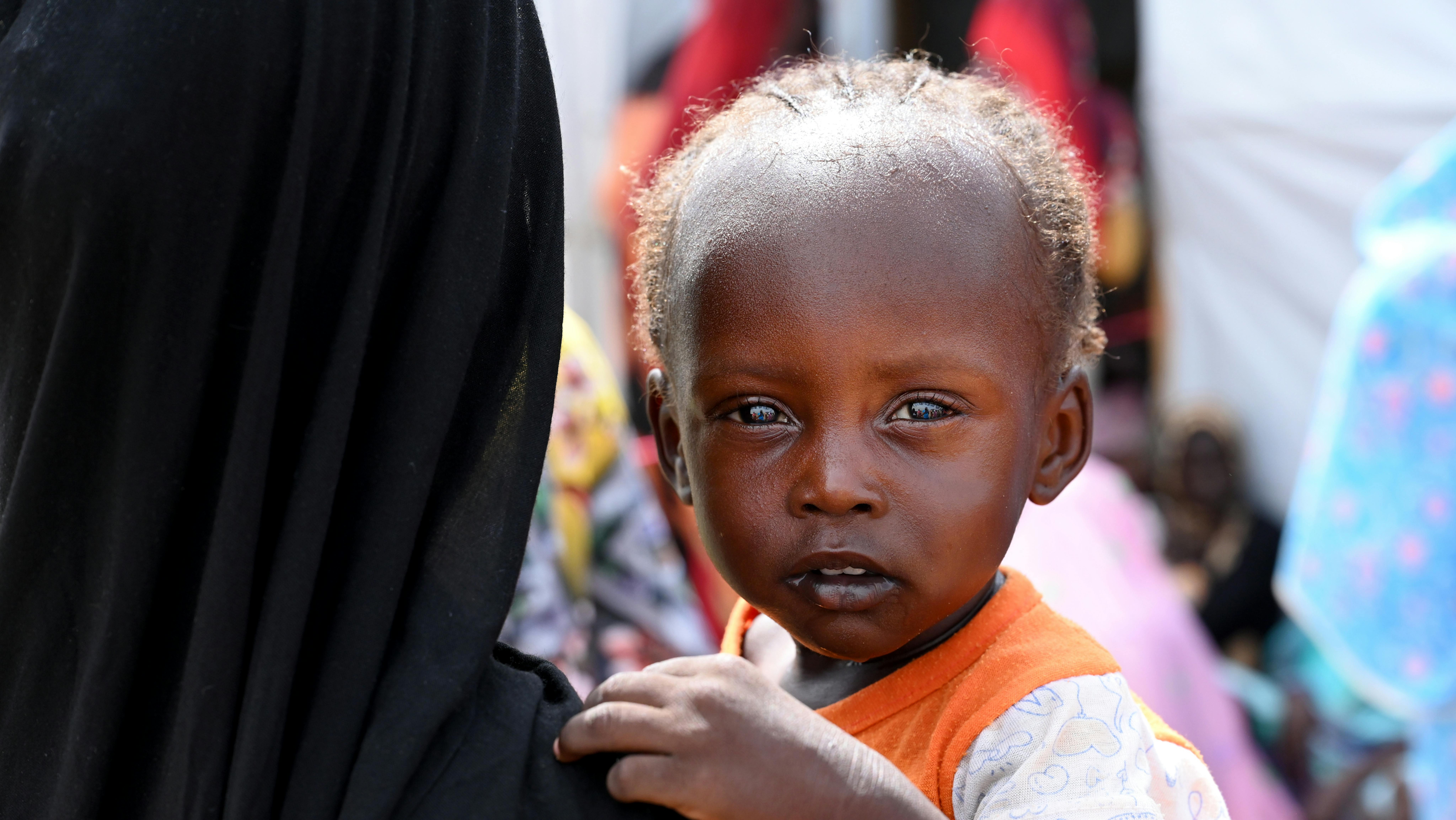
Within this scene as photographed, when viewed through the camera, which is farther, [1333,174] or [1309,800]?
[1333,174]

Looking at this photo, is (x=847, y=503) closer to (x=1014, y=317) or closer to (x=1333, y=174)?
(x=1014, y=317)

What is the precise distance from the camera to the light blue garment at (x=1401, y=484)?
2875 millimetres

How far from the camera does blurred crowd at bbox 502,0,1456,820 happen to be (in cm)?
295

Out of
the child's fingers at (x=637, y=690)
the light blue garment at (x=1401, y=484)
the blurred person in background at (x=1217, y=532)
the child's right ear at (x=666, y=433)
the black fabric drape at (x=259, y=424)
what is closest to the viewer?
the black fabric drape at (x=259, y=424)

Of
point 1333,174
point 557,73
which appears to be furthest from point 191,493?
point 1333,174

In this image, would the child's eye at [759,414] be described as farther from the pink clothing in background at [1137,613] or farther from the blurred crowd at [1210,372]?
the pink clothing in background at [1137,613]

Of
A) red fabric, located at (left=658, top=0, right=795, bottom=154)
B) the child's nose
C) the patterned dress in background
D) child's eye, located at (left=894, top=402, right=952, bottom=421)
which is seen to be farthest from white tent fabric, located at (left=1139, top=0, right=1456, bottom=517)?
the child's nose

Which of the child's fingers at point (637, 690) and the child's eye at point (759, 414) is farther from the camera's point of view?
the child's eye at point (759, 414)

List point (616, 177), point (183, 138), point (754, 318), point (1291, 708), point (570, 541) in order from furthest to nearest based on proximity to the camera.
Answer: point (1291, 708) → point (616, 177) → point (570, 541) → point (754, 318) → point (183, 138)

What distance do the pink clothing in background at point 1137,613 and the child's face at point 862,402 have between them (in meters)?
1.89

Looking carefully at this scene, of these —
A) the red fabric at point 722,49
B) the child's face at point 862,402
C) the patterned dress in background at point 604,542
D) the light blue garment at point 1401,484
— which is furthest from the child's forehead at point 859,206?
the red fabric at point 722,49

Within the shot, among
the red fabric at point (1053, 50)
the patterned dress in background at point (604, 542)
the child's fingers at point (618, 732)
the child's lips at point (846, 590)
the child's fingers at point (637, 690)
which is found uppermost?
the red fabric at point (1053, 50)

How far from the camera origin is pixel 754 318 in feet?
4.25

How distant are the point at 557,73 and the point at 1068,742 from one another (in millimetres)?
3609
